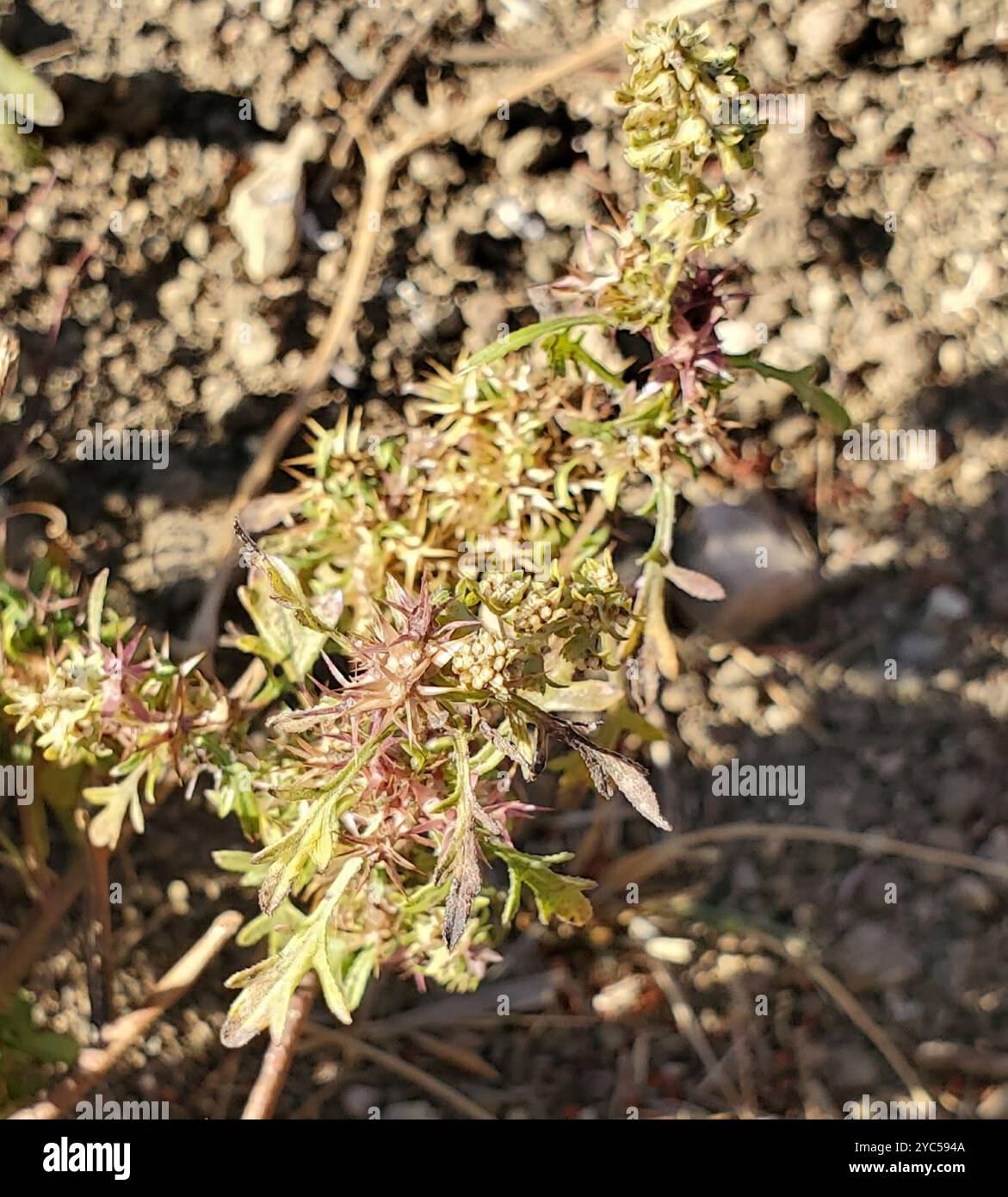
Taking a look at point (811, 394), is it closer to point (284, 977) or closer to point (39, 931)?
point (284, 977)

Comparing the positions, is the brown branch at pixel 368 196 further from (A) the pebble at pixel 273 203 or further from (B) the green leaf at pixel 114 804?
(B) the green leaf at pixel 114 804

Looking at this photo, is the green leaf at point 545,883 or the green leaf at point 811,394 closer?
the green leaf at point 545,883

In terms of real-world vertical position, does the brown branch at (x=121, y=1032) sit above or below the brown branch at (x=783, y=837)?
below

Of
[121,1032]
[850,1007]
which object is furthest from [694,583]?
[121,1032]

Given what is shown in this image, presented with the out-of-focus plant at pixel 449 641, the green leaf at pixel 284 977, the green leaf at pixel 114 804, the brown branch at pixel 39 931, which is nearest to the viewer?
the out-of-focus plant at pixel 449 641

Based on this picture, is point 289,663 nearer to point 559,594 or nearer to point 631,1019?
point 559,594

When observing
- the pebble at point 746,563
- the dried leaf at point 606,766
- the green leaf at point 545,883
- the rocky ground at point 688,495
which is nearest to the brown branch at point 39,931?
the rocky ground at point 688,495
